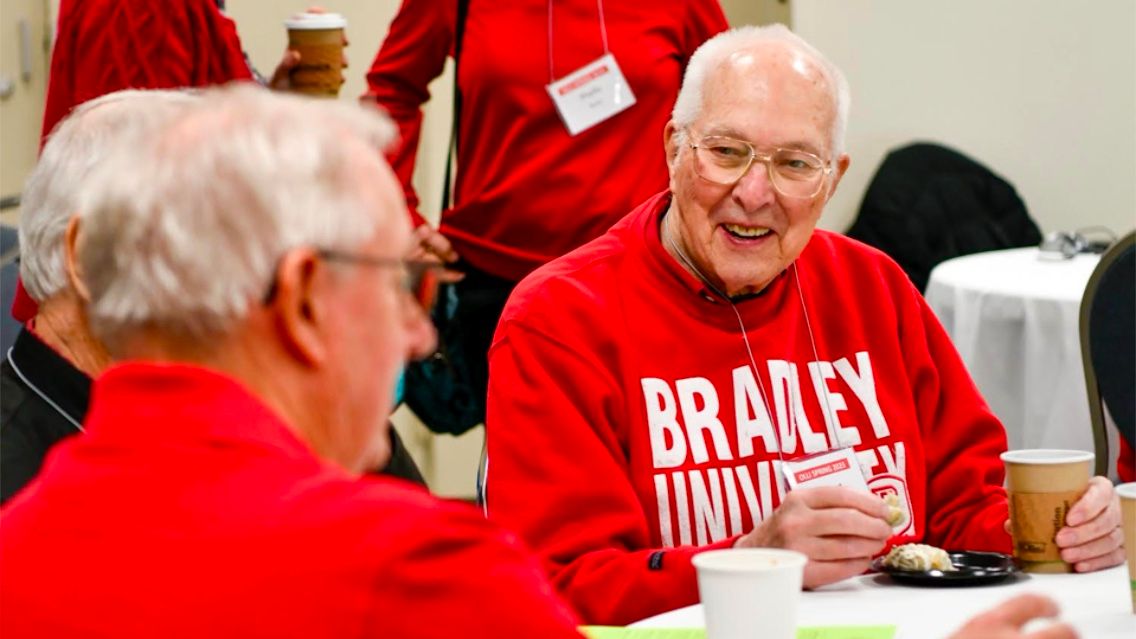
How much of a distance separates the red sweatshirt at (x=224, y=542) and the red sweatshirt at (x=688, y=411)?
3.23ft

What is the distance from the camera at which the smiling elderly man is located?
6.99 feet

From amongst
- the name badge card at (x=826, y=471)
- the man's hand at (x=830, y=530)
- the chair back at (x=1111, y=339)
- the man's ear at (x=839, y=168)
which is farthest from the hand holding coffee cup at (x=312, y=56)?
the man's hand at (x=830, y=530)

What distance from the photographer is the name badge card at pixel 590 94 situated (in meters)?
3.80

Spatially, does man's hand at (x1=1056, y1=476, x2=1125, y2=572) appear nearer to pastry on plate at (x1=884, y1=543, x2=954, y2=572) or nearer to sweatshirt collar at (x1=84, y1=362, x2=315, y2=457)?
pastry on plate at (x1=884, y1=543, x2=954, y2=572)

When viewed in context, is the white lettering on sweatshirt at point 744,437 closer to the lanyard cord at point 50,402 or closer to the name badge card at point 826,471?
the name badge card at point 826,471

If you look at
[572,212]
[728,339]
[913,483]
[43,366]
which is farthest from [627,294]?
[572,212]

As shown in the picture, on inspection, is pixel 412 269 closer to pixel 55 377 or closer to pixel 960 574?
pixel 960 574

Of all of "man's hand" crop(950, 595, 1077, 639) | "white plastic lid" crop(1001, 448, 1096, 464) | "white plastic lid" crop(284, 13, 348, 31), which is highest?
"white plastic lid" crop(284, 13, 348, 31)

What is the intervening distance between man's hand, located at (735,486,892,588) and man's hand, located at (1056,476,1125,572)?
0.69 feet

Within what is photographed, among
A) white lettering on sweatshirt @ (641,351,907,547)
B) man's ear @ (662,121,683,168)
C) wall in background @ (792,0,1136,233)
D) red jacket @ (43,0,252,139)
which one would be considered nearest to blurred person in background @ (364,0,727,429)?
red jacket @ (43,0,252,139)

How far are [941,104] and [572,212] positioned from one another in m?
2.87

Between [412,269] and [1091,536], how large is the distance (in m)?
1.10

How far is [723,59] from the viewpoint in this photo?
241cm

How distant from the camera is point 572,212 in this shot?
3842 millimetres
